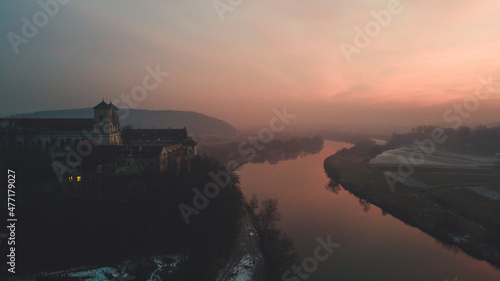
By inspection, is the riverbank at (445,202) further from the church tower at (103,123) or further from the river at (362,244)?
the church tower at (103,123)

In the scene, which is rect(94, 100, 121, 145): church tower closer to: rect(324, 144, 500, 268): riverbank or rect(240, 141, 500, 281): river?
rect(240, 141, 500, 281): river

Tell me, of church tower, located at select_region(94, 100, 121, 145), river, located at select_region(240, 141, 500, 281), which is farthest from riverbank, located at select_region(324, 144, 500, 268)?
church tower, located at select_region(94, 100, 121, 145)

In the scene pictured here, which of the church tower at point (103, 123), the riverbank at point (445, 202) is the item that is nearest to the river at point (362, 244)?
the riverbank at point (445, 202)

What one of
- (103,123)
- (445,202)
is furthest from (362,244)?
(103,123)

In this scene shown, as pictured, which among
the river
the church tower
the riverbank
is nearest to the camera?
the river

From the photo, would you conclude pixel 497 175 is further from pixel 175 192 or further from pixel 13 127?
pixel 13 127

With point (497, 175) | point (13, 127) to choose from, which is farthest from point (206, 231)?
point (497, 175)

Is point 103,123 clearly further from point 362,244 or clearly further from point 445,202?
point 445,202
